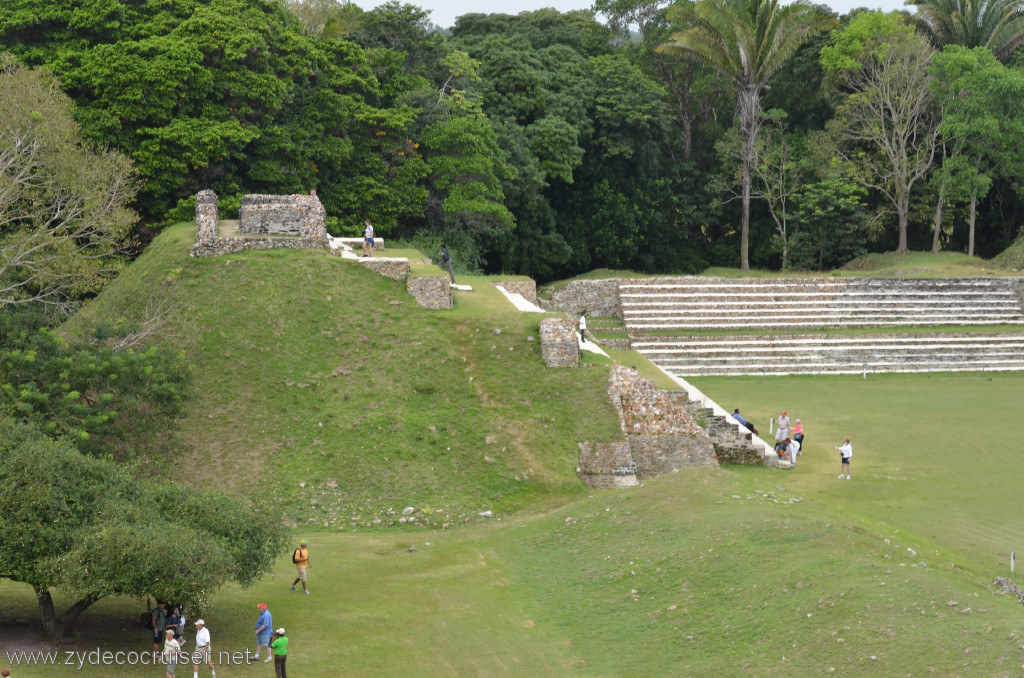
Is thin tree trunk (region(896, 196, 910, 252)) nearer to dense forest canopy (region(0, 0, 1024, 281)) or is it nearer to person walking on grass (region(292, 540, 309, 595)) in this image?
dense forest canopy (region(0, 0, 1024, 281))

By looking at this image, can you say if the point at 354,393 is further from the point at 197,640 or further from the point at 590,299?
the point at 590,299

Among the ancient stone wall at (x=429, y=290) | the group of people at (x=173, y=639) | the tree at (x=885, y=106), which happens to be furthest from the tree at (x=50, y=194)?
the tree at (x=885, y=106)

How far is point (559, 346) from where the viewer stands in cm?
2569

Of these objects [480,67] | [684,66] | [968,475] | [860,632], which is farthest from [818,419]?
[684,66]

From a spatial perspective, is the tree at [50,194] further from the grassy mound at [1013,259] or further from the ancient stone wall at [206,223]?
the grassy mound at [1013,259]

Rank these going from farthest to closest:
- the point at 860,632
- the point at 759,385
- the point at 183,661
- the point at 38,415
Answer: the point at 759,385 < the point at 38,415 < the point at 183,661 < the point at 860,632

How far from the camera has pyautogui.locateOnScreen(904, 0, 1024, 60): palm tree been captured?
164 feet

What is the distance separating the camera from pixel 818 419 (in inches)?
1150

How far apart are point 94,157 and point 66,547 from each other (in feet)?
59.6

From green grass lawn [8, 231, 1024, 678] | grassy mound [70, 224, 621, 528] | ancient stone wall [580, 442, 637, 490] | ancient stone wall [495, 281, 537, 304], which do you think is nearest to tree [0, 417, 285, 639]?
green grass lawn [8, 231, 1024, 678]

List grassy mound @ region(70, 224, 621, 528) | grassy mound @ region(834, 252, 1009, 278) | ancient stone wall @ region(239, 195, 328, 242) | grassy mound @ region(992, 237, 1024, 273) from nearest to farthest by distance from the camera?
1. grassy mound @ region(70, 224, 621, 528)
2. ancient stone wall @ region(239, 195, 328, 242)
3. grassy mound @ region(834, 252, 1009, 278)
4. grassy mound @ region(992, 237, 1024, 273)

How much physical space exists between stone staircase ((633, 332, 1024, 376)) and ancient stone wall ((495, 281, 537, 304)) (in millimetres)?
3918

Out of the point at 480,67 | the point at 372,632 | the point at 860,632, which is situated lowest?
the point at 372,632

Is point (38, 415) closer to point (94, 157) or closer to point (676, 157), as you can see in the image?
point (94, 157)
